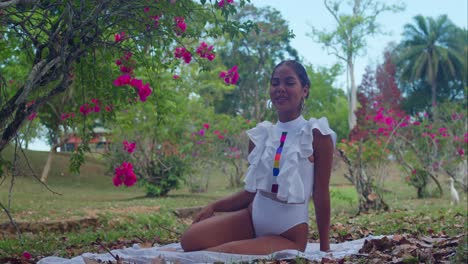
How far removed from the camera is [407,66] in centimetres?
4209

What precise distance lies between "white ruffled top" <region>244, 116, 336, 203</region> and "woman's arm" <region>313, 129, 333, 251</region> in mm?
45

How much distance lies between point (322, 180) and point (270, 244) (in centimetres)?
58

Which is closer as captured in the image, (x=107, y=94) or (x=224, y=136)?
(x=107, y=94)

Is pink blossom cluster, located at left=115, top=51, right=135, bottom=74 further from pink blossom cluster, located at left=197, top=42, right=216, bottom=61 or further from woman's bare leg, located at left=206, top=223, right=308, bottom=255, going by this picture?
woman's bare leg, located at left=206, top=223, right=308, bottom=255

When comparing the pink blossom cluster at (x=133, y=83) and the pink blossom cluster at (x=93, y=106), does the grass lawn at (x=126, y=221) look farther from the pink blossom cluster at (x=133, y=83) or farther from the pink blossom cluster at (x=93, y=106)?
the pink blossom cluster at (x=133, y=83)

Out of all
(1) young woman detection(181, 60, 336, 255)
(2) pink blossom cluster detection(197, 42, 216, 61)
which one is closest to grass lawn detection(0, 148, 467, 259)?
(1) young woman detection(181, 60, 336, 255)

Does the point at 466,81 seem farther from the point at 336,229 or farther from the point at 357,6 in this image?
the point at 336,229

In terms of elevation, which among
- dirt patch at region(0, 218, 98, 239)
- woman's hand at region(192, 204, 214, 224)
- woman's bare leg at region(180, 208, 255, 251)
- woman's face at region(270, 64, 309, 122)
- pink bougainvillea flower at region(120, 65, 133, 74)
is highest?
pink bougainvillea flower at region(120, 65, 133, 74)

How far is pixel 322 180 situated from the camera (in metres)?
4.02

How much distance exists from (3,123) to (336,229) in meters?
3.92

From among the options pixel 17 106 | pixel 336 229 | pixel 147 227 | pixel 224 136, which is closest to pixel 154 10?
pixel 17 106

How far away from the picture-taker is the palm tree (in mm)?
41062

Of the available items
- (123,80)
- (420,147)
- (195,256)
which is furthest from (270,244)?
(420,147)

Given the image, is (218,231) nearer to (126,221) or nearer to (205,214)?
(205,214)
